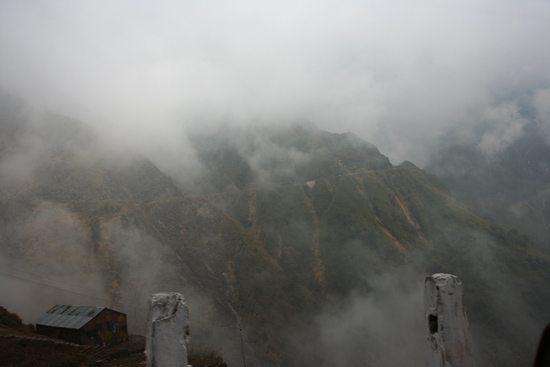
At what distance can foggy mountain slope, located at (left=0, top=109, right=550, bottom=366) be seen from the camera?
5769 centimetres

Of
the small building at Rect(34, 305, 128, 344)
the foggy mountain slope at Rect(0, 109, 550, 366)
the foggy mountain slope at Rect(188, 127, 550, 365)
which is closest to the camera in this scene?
the small building at Rect(34, 305, 128, 344)

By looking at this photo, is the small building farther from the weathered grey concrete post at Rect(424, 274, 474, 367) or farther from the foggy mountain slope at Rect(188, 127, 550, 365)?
the foggy mountain slope at Rect(188, 127, 550, 365)

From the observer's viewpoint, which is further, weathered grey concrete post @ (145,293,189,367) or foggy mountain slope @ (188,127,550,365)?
foggy mountain slope @ (188,127,550,365)

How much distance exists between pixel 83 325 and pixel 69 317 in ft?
11.0

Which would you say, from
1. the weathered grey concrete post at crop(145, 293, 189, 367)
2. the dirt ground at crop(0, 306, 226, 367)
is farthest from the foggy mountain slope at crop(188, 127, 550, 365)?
the weathered grey concrete post at crop(145, 293, 189, 367)

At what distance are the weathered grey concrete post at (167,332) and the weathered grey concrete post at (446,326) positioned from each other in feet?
19.2

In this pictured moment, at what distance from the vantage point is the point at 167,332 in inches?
304

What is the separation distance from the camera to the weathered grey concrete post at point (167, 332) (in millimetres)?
7570

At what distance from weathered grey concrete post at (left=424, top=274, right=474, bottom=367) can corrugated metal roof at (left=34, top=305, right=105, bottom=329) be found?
36.3m

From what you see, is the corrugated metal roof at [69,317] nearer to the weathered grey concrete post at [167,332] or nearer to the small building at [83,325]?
the small building at [83,325]

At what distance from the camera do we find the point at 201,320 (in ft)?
188

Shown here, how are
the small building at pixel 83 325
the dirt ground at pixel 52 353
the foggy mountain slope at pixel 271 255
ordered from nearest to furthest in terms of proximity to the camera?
the dirt ground at pixel 52 353 < the small building at pixel 83 325 < the foggy mountain slope at pixel 271 255

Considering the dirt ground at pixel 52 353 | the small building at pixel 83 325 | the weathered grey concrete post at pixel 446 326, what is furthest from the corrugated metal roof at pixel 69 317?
the weathered grey concrete post at pixel 446 326

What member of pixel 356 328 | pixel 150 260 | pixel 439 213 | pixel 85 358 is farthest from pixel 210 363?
pixel 439 213
